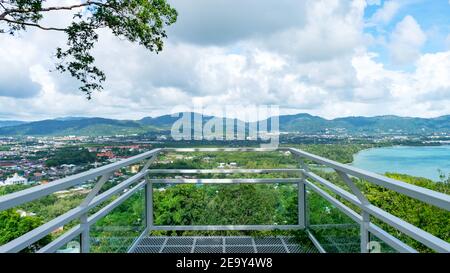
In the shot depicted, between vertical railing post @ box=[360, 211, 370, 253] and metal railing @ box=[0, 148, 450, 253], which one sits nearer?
metal railing @ box=[0, 148, 450, 253]

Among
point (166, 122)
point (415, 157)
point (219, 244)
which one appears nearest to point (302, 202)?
point (219, 244)

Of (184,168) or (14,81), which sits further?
(14,81)

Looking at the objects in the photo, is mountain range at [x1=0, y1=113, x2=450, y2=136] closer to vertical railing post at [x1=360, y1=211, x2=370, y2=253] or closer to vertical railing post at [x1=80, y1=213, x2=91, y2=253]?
vertical railing post at [x1=80, y1=213, x2=91, y2=253]

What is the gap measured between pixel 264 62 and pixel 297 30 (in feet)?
12.9

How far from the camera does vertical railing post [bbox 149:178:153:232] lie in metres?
4.29

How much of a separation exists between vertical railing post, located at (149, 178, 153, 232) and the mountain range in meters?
4.06

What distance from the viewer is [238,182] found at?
436cm

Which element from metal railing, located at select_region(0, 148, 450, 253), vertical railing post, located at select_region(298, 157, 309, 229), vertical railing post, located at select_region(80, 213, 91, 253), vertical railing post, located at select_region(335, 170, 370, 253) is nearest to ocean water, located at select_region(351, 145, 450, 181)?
vertical railing post, located at select_region(298, 157, 309, 229)

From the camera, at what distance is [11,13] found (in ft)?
26.9

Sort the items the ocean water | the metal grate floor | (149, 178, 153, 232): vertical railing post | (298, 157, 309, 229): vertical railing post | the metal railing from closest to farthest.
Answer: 1. the metal railing
2. the metal grate floor
3. (298, 157, 309, 229): vertical railing post
4. (149, 178, 153, 232): vertical railing post
5. the ocean water

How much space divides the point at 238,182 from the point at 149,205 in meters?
1.17

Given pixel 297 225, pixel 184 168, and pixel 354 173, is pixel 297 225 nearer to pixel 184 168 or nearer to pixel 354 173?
pixel 184 168

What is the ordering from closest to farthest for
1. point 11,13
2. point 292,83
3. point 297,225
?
point 297,225, point 11,13, point 292,83
